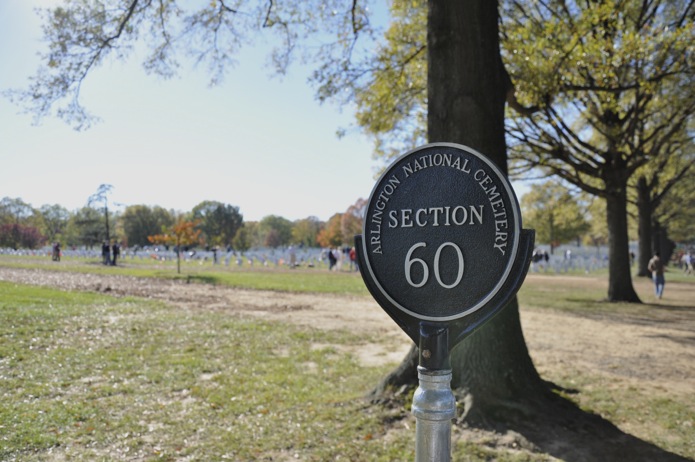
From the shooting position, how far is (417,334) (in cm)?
258

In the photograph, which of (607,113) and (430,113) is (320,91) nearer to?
(430,113)

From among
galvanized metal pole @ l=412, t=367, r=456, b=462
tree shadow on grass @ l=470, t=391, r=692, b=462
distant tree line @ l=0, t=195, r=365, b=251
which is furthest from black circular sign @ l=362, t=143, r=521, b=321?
distant tree line @ l=0, t=195, r=365, b=251

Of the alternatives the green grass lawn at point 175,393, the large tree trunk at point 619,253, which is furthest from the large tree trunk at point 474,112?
the large tree trunk at point 619,253

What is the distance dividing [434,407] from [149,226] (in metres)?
93.6

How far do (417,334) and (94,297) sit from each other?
575 inches

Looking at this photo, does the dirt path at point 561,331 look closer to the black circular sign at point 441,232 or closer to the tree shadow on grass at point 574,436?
the tree shadow on grass at point 574,436

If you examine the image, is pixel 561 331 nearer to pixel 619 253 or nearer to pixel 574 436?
pixel 574 436

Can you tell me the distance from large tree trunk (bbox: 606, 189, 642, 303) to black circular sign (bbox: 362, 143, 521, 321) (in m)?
18.4

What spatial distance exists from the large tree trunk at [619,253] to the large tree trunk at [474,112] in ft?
49.5

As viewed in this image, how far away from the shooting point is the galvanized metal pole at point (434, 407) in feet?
7.59

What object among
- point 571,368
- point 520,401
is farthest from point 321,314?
point 520,401

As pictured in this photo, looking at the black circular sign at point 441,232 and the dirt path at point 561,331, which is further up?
the black circular sign at point 441,232

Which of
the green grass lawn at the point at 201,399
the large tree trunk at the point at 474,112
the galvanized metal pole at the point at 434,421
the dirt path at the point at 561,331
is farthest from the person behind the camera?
the dirt path at the point at 561,331

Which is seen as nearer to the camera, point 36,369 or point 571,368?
point 36,369
